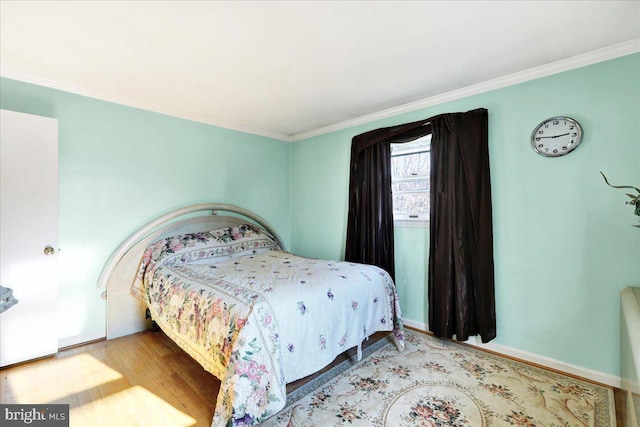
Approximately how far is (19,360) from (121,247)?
3.46 ft

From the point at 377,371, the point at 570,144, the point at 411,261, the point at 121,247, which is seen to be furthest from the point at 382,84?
the point at 121,247

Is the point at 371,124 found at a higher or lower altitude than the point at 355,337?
higher

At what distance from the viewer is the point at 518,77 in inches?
92.2

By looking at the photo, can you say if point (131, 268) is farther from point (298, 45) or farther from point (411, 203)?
point (411, 203)

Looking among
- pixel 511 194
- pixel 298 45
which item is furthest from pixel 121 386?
pixel 511 194

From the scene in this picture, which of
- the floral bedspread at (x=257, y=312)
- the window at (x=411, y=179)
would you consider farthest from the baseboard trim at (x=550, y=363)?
the window at (x=411, y=179)

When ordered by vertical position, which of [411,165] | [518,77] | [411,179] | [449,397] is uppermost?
[518,77]

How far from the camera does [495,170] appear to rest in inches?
97.7

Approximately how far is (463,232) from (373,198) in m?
0.97

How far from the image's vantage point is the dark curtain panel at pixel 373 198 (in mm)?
3098

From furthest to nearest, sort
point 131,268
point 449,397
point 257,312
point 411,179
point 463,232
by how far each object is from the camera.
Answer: point 411,179, point 131,268, point 463,232, point 449,397, point 257,312

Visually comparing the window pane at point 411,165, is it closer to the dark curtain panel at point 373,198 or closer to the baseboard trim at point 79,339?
the dark curtain panel at point 373,198

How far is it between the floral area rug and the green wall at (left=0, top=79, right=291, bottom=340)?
2.16 m

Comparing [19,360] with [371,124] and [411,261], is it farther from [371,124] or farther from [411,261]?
[371,124]
